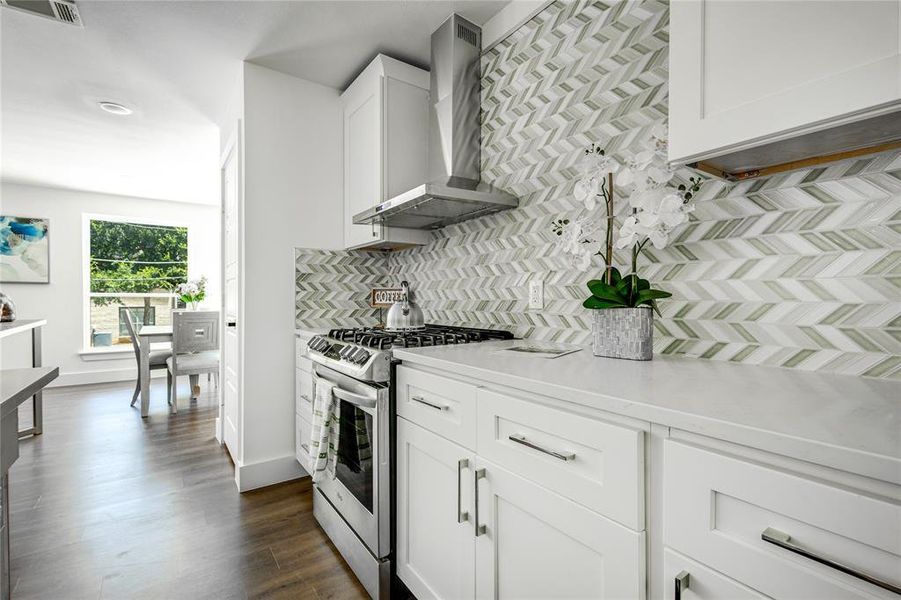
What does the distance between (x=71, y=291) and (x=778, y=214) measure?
7070 millimetres

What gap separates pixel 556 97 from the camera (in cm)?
176

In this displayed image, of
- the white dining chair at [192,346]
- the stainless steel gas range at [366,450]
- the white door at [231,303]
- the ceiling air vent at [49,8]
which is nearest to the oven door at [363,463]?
the stainless steel gas range at [366,450]

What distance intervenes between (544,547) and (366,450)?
848 millimetres

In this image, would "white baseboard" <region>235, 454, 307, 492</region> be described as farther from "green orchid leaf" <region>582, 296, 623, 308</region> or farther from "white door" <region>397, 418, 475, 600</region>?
"green orchid leaf" <region>582, 296, 623, 308</region>

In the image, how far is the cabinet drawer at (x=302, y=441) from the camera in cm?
240

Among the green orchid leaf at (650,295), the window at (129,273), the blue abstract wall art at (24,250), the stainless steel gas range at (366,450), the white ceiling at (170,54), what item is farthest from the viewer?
the window at (129,273)

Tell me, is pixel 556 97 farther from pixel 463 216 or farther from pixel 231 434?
pixel 231 434

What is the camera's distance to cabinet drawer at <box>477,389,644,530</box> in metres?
0.79

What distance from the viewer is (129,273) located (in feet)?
18.9

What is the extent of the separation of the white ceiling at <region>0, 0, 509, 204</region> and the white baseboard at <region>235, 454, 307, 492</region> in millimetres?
2406

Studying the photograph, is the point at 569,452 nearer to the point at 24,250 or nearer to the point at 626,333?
the point at 626,333

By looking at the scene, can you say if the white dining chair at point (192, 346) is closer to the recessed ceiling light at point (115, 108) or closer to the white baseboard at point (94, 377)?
the white baseboard at point (94, 377)

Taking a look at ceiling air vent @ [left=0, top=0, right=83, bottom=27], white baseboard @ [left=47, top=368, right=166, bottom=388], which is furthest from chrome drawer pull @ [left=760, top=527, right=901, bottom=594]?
white baseboard @ [left=47, top=368, right=166, bottom=388]

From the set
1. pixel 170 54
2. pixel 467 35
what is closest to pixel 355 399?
pixel 467 35
